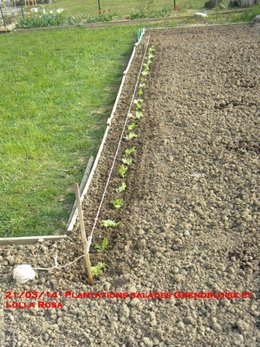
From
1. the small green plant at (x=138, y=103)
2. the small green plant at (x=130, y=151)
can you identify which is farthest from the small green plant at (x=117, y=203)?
the small green plant at (x=138, y=103)

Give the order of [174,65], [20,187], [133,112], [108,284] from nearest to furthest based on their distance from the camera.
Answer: [108,284], [20,187], [133,112], [174,65]

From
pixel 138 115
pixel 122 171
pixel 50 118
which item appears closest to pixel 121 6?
pixel 50 118

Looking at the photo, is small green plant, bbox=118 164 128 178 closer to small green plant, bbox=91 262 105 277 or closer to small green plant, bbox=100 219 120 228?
small green plant, bbox=100 219 120 228

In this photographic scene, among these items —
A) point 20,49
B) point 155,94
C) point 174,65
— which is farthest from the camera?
point 20,49

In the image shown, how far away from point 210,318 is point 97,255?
4.01 ft

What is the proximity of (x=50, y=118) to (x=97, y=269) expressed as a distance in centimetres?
393

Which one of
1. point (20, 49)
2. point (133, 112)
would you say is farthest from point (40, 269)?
point (20, 49)

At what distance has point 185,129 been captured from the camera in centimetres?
624

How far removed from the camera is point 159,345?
10.1 ft

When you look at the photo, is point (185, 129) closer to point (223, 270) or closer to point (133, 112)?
point (133, 112)

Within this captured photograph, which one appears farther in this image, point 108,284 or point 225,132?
point 225,132

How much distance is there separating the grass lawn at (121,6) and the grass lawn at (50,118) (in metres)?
4.98

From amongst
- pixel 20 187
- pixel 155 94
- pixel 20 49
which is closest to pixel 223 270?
pixel 20 187
